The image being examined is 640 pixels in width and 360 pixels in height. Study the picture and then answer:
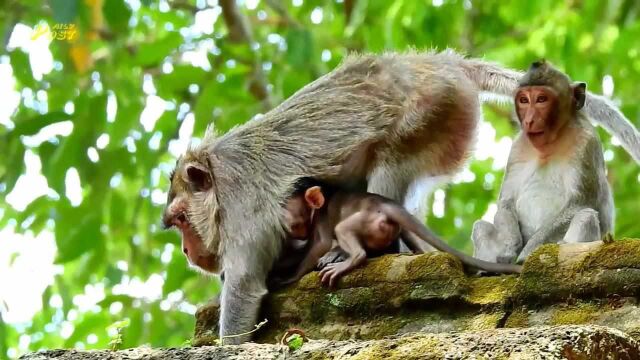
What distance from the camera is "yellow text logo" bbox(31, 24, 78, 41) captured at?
8.02 meters

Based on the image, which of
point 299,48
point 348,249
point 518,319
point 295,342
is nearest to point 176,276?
point 299,48

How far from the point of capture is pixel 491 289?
13.0ft

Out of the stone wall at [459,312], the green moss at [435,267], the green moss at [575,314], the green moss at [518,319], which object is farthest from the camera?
the green moss at [435,267]

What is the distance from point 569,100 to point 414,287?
55.9 inches

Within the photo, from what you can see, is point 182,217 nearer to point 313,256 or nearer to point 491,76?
point 313,256

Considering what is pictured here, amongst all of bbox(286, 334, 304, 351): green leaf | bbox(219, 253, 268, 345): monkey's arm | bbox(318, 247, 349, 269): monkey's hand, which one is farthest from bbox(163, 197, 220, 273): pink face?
bbox(286, 334, 304, 351): green leaf

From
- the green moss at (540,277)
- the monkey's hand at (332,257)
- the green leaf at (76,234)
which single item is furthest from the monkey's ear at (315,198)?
the green leaf at (76,234)

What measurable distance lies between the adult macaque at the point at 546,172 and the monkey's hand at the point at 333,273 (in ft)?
2.44

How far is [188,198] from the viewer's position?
539cm

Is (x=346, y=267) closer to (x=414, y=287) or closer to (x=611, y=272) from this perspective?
(x=414, y=287)

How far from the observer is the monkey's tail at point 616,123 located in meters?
5.09

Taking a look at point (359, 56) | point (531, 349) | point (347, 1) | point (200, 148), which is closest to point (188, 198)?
point (200, 148)

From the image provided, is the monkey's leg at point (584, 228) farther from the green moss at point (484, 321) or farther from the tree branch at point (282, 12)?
the tree branch at point (282, 12)

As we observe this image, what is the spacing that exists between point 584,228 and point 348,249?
1.04m
